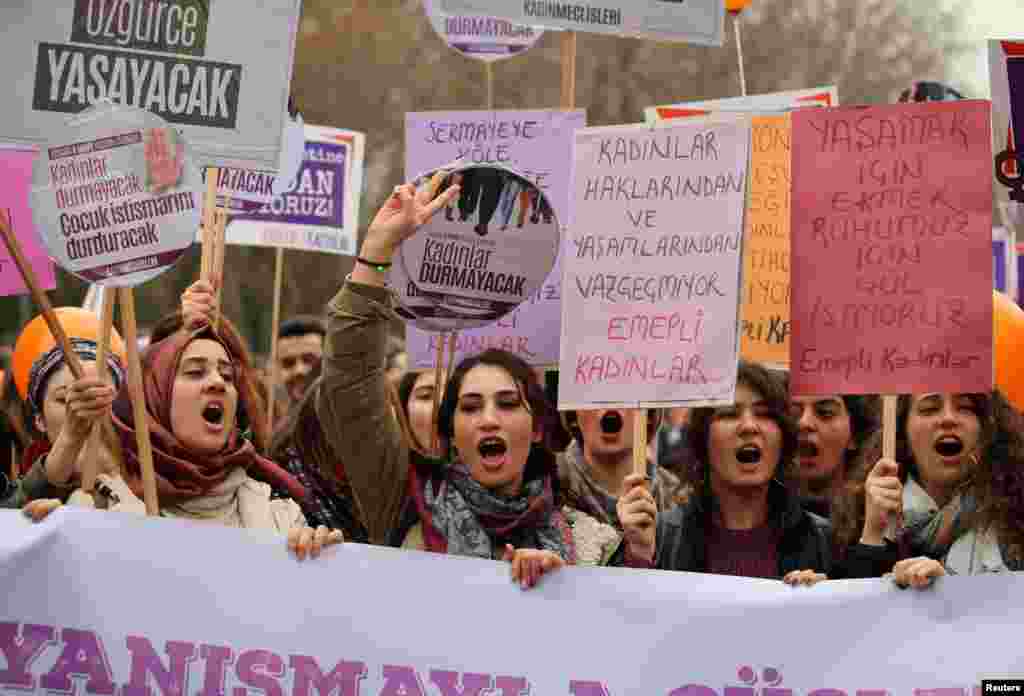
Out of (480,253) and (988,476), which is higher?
(480,253)

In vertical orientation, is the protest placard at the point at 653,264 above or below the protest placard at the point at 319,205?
below

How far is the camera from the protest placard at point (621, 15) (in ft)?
19.7

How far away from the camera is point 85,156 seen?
15.8 feet

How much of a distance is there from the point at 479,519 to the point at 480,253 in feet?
2.42

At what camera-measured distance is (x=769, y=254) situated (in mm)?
6102

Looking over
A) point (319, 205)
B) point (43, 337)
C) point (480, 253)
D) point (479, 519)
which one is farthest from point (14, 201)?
point (319, 205)

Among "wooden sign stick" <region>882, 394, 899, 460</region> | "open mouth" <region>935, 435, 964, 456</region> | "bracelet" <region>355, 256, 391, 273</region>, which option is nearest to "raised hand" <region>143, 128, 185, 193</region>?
"bracelet" <region>355, 256, 391, 273</region>

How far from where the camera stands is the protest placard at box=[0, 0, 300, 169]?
527cm

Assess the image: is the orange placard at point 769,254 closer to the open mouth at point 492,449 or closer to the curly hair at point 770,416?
the curly hair at point 770,416

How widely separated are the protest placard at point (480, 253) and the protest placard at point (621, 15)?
3.15 ft

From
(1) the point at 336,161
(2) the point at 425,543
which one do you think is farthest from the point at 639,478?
(1) the point at 336,161

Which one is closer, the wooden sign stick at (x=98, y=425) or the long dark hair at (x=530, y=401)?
the wooden sign stick at (x=98, y=425)

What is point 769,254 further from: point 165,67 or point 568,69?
point 165,67

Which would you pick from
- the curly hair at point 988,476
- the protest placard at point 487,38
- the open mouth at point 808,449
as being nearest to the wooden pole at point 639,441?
the curly hair at point 988,476
